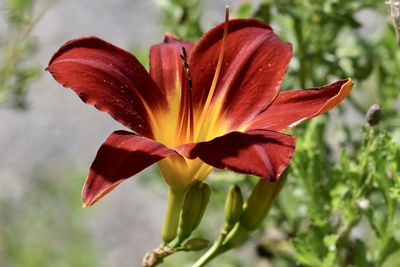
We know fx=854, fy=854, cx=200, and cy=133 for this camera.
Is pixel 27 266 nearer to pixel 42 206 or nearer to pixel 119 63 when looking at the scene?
A: pixel 42 206

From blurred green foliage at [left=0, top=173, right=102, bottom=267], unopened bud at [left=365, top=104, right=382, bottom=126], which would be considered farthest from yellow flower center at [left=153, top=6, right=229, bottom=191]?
blurred green foliage at [left=0, top=173, right=102, bottom=267]

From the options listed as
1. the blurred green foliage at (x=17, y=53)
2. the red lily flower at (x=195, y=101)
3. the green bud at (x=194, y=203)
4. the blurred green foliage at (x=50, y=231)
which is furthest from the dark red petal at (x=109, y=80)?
the blurred green foliage at (x=50, y=231)

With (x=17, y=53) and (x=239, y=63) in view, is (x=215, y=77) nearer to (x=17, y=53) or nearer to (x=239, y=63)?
(x=239, y=63)

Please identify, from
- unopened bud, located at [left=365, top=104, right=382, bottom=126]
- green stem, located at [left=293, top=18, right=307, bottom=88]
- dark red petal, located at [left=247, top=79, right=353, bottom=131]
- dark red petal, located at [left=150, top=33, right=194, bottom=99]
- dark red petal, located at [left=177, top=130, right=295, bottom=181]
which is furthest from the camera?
green stem, located at [left=293, top=18, right=307, bottom=88]

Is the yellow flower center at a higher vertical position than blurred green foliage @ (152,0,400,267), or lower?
higher

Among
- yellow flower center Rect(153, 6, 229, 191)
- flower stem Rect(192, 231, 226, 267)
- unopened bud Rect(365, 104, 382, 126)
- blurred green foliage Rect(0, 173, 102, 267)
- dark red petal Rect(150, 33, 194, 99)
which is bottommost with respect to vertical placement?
blurred green foliage Rect(0, 173, 102, 267)

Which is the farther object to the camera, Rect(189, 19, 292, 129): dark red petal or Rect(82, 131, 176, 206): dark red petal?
Rect(189, 19, 292, 129): dark red petal

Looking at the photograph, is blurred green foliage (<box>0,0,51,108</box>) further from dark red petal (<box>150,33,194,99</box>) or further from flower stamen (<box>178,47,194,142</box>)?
flower stamen (<box>178,47,194,142</box>)
